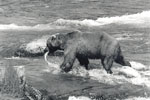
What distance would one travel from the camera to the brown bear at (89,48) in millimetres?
11617

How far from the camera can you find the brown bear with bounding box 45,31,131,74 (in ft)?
38.1

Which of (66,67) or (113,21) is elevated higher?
(66,67)

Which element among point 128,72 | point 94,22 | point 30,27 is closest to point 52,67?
point 128,72

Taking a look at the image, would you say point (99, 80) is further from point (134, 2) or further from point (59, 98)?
point (134, 2)

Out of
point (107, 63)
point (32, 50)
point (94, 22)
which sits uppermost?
point (107, 63)

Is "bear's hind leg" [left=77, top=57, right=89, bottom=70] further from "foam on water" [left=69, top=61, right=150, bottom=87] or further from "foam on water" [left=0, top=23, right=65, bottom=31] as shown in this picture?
"foam on water" [left=0, top=23, right=65, bottom=31]

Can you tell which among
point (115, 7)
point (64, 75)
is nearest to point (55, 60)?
point (64, 75)

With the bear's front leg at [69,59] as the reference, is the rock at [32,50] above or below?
below

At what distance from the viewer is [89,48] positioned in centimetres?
1180

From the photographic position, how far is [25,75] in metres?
11.4

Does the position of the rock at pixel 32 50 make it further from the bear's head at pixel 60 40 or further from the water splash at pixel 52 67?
the bear's head at pixel 60 40

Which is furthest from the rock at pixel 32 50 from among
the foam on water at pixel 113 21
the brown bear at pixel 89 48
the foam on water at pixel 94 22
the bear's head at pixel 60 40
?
the foam on water at pixel 113 21

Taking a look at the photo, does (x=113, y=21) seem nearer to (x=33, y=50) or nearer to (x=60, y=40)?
(x=33, y=50)

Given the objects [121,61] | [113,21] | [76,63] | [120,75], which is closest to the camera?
[120,75]
